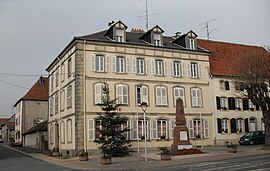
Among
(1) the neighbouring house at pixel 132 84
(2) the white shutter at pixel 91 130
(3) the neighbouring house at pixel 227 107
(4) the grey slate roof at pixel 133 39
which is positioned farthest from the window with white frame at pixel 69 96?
(3) the neighbouring house at pixel 227 107

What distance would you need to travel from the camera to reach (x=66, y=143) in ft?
106

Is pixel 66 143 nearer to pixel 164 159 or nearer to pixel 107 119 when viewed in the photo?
pixel 107 119

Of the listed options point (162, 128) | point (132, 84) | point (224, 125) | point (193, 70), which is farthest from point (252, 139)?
point (132, 84)

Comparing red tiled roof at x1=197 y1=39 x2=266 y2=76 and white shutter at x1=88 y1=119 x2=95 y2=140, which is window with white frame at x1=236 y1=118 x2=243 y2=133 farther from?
white shutter at x1=88 y1=119 x2=95 y2=140

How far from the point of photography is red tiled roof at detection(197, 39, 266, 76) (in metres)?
37.9

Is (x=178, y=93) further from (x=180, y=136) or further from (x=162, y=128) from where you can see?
(x=180, y=136)

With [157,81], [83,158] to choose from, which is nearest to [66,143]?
[83,158]

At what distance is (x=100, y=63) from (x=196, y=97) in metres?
10.8

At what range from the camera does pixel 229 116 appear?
123ft

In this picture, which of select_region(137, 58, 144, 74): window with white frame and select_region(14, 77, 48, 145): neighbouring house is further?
select_region(14, 77, 48, 145): neighbouring house

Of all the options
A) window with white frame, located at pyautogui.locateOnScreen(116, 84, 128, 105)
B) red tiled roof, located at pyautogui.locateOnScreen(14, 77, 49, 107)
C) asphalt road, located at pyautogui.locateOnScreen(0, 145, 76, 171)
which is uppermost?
red tiled roof, located at pyautogui.locateOnScreen(14, 77, 49, 107)

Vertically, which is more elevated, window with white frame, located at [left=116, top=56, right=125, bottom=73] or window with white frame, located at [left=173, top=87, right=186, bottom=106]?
window with white frame, located at [left=116, top=56, right=125, bottom=73]

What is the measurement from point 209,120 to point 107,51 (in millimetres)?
12820

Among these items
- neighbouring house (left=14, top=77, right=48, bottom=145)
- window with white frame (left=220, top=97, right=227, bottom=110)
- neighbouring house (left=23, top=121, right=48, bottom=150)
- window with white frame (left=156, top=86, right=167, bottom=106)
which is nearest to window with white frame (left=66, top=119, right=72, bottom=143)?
window with white frame (left=156, top=86, right=167, bottom=106)
